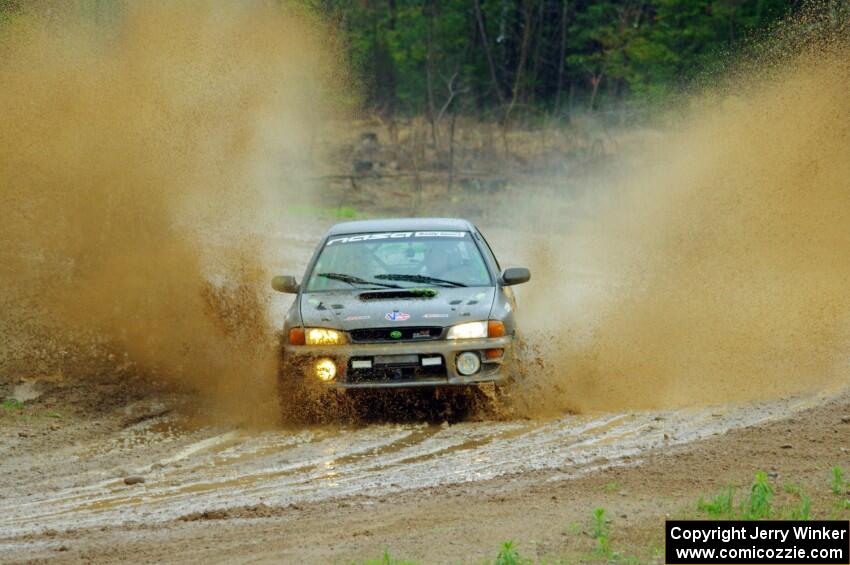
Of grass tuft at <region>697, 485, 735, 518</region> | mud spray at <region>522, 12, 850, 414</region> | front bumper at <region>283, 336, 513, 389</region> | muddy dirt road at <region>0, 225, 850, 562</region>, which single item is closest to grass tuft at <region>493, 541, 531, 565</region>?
muddy dirt road at <region>0, 225, 850, 562</region>

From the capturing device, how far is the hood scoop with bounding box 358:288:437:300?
1041cm

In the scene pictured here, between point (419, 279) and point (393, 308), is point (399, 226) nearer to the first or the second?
point (419, 279)

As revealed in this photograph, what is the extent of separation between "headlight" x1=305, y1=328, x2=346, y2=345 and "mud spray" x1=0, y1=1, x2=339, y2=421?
2.77 ft

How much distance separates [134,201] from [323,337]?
16.8 feet

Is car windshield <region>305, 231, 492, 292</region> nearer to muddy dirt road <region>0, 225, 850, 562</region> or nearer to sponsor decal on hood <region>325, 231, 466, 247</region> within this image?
sponsor decal on hood <region>325, 231, 466, 247</region>

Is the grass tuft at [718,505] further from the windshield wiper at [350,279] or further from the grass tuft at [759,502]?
the windshield wiper at [350,279]

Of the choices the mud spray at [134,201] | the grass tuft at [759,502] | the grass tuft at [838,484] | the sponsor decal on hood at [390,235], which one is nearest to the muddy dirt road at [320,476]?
the grass tuft at [759,502]

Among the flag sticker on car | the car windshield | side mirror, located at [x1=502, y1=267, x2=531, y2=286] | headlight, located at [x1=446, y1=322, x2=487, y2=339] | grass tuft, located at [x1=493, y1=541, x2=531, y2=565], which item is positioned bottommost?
grass tuft, located at [x1=493, y1=541, x2=531, y2=565]

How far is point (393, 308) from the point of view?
1012 cm

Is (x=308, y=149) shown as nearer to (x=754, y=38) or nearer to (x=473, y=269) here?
(x=754, y=38)

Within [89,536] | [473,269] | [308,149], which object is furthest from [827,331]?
[308,149]

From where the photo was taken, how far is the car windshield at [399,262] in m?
10.9

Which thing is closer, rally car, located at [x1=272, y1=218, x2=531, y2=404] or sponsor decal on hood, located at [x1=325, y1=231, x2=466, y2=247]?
rally car, located at [x1=272, y1=218, x2=531, y2=404]

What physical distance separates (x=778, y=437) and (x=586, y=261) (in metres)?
13.0
